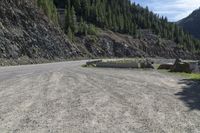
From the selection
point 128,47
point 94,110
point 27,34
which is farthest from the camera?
point 128,47

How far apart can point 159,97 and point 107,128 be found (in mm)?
6684

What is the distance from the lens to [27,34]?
212ft

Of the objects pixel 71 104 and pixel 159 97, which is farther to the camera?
pixel 159 97

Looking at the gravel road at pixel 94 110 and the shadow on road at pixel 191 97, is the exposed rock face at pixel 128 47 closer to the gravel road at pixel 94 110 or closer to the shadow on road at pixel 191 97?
the shadow on road at pixel 191 97

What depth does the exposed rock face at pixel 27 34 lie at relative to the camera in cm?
Answer: 5825

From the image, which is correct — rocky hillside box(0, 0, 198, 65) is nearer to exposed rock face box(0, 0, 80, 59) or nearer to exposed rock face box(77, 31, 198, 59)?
exposed rock face box(0, 0, 80, 59)

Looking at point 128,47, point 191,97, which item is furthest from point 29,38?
point 128,47

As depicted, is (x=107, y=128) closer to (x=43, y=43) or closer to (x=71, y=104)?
(x=71, y=104)

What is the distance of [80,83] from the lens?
22.6m

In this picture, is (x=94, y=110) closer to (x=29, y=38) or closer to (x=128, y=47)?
(x=29, y=38)

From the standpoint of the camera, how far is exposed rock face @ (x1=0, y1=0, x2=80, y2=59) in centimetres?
5825

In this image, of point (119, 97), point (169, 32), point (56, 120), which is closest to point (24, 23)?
point (119, 97)

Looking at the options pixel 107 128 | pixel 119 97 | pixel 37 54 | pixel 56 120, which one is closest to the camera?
pixel 107 128

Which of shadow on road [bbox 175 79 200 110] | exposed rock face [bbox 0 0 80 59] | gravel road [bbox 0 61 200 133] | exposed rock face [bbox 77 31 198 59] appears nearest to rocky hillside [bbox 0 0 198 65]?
exposed rock face [bbox 0 0 80 59]
